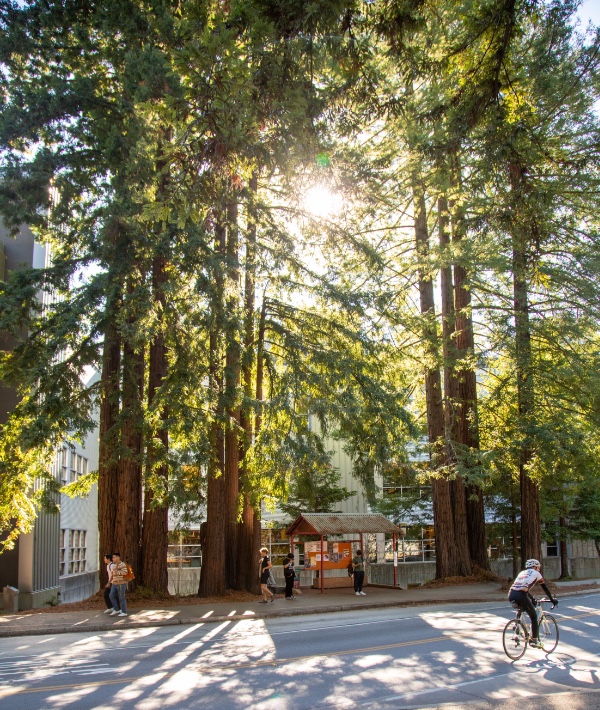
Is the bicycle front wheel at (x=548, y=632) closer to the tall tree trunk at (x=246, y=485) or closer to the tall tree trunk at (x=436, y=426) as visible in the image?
the tall tree trunk at (x=246, y=485)

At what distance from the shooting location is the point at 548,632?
38.6 ft

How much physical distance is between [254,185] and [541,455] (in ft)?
39.4

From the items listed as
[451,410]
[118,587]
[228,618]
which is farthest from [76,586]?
[451,410]

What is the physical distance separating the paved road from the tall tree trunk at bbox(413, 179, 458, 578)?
9.34 metres

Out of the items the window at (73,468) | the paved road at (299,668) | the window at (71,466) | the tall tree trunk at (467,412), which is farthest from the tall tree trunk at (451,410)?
the window at (73,468)

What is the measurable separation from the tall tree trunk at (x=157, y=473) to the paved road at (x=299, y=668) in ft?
12.9

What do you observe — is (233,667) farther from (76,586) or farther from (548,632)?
(76,586)

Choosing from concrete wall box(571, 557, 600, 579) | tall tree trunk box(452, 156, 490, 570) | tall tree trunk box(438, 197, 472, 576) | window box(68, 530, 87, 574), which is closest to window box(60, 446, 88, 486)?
window box(68, 530, 87, 574)

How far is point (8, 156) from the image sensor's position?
17.7 meters

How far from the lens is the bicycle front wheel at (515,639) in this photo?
10.9m

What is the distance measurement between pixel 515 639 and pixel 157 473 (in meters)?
10.7

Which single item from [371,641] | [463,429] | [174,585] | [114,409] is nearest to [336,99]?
[371,641]

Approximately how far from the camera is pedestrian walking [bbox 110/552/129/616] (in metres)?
16.8

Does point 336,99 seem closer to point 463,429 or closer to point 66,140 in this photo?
point 66,140
